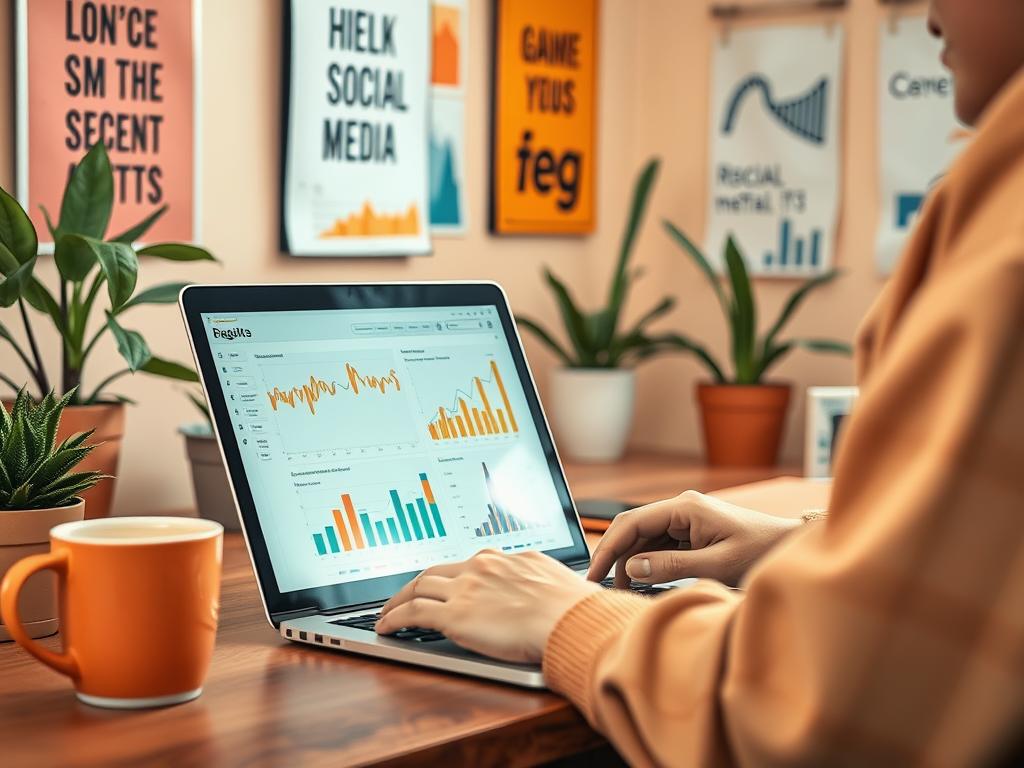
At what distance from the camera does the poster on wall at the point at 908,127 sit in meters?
2.13

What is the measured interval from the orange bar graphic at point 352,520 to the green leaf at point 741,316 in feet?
4.01

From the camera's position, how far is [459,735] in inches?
29.8

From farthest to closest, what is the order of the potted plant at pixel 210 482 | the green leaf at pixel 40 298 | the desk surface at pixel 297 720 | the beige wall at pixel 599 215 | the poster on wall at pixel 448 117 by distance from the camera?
the poster on wall at pixel 448 117 < the beige wall at pixel 599 215 < the potted plant at pixel 210 482 < the green leaf at pixel 40 298 < the desk surface at pixel 297 720

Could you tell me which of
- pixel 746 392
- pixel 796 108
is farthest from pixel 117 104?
pixel 796 108

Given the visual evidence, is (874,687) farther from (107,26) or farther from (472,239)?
(472,239)

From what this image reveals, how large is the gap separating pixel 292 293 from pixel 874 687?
668 millimetres

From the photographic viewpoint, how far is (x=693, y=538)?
1.10m

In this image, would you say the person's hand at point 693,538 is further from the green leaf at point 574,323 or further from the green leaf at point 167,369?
the green leaf at point 574,323

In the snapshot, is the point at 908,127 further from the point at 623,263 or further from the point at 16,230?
the point at 16,230

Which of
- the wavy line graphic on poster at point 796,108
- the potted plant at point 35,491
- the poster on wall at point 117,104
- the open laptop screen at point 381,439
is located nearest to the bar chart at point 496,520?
the open laptop screen at point 381,439

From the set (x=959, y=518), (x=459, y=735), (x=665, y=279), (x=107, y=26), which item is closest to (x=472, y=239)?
(x=665, y=279)

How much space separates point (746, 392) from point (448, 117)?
674mm

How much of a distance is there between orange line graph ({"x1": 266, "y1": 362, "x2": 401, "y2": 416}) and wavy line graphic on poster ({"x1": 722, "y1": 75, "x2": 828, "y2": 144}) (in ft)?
4.40

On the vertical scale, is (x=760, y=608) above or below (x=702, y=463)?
above
